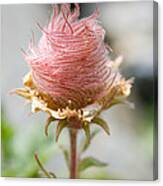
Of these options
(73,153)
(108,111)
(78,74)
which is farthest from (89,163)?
(78,74)

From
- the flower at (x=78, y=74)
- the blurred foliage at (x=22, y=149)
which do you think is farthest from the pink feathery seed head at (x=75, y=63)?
the blurred foliage at (x=22, y=149)

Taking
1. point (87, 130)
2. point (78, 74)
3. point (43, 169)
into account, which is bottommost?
point (43, 169)

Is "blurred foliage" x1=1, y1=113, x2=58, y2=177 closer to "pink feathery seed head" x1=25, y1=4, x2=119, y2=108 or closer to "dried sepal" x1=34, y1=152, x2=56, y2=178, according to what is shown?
"dried sepal" x1=34, y1=152, x2=56, y2=178

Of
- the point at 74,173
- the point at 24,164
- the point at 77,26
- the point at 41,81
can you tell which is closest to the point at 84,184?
the point at 74,173

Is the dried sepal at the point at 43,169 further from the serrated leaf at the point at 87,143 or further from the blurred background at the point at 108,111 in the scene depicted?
the serrated leaf at the point at 87,143

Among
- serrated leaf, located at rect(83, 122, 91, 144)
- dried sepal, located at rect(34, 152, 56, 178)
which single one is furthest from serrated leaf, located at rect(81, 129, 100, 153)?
dried sepal, located at rect(34, 152, 56, 178)

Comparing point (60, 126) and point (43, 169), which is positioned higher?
point (60, 126)

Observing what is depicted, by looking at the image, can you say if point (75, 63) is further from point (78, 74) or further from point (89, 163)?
point (89, 163)
